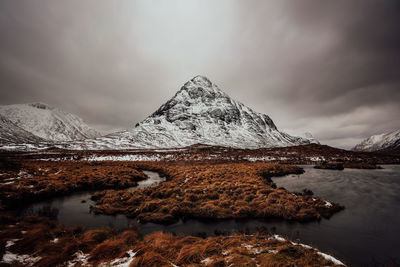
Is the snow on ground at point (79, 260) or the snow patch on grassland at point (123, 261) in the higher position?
the snow patch on grassland at point (123, 261)

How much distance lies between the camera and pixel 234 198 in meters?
17.1

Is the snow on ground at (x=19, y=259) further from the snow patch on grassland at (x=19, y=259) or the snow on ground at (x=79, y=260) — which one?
the snow on ground at (x=79, y=260)

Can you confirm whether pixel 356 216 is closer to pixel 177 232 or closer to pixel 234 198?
pixel 234 198

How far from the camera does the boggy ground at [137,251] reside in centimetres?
705

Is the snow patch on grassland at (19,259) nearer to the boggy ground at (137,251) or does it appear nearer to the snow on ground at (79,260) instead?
the boggy ground at (137,251)

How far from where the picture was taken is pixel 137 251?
7777 mm

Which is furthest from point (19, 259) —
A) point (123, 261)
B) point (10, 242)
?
point (123, 261)

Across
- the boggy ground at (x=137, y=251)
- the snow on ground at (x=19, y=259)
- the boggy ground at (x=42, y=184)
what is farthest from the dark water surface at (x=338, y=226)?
the snow on ground at (x=19, y=259)

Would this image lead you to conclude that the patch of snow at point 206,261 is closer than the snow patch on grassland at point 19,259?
No

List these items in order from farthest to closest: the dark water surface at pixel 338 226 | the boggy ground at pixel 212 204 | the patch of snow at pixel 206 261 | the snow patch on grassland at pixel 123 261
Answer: the boggy ground at pixel 212 204 → the dark water surface at pixel 338 226 → the patch of snow at pixel 206 261 → the snow patch on grassland at pixel 123 261

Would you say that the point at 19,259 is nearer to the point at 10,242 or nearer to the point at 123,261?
the point at 10,242

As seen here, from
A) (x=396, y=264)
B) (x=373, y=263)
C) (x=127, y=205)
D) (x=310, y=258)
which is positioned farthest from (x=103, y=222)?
(x=396, y=264)

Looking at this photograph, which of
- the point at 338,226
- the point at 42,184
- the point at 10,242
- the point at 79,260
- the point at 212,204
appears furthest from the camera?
the point at 42,184

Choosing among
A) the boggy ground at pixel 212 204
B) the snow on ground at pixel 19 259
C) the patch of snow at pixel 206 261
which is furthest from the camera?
the boggy ground at pixel 212 204
